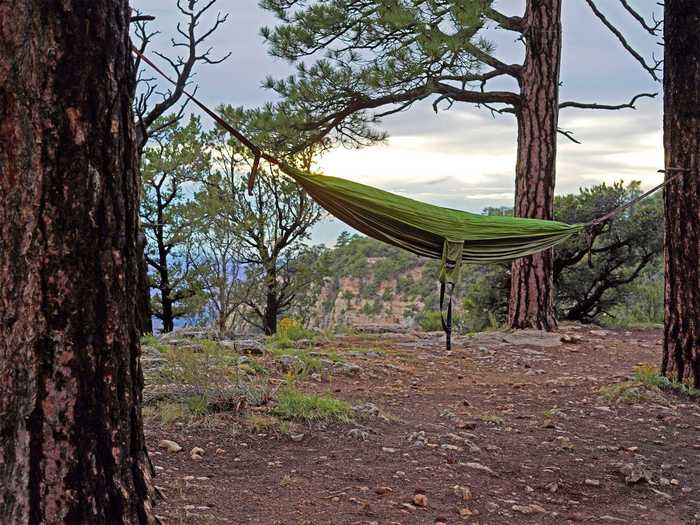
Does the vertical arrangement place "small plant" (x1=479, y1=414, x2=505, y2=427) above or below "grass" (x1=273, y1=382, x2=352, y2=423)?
below

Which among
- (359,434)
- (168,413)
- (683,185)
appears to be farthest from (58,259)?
(683,185)

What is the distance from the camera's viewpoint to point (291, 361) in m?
3.76

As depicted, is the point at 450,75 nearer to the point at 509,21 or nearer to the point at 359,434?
the point at 509,21

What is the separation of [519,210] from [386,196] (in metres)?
3.71

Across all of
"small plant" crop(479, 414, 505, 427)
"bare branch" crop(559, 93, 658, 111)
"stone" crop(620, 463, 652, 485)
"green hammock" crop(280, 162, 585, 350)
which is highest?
"bare branch" crop(559, 93, 658, 111)

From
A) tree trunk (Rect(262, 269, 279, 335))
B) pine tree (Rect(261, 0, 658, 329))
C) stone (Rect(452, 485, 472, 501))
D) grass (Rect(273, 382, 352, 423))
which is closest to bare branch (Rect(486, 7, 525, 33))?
pine tree (Rect(261, 0, 658, 329))

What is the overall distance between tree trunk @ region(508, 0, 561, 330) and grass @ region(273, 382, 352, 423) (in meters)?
3.83

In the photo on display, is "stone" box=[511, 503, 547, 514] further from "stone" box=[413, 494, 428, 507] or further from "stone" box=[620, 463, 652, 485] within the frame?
"stone" box=[620, 463, 652, 485]

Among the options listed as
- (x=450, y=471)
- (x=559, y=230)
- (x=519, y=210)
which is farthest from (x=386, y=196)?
(x=519, y=210)

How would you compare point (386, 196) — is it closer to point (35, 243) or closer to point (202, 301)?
point (35, 243)

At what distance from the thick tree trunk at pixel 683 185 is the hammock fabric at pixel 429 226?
75 centimetres

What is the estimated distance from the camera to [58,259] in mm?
1437

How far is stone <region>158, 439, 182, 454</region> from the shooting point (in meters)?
2.32

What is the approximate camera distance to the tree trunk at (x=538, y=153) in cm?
627
